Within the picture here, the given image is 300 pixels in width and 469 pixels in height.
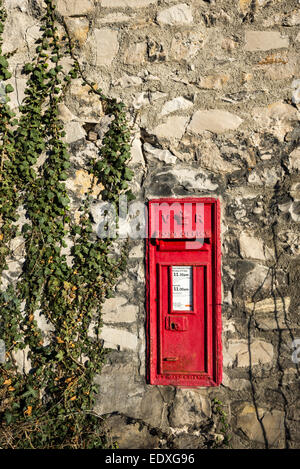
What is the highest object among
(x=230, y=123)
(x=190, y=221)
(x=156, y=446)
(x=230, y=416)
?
(x=230, y=123)

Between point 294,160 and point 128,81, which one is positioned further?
point 128,81

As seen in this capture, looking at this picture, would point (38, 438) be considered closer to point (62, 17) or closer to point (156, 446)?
point (156, 446)

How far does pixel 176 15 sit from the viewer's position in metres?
2.96

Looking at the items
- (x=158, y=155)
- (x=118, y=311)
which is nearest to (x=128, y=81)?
(x=158, y=155)

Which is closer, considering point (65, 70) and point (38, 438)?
point (38, 438)

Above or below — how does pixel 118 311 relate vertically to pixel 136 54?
below

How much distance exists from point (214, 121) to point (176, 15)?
77cm

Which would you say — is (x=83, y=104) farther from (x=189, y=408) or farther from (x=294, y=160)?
(x=189, y=408)

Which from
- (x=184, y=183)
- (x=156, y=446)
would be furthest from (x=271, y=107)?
(x=156, y=446)

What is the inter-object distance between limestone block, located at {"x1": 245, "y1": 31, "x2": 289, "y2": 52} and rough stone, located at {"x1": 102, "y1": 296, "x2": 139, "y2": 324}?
1.90 m

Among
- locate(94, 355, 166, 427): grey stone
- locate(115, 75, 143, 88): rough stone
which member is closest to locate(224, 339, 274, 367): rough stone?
locate(94, 355, 166, 427): grey stone

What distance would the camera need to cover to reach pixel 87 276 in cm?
301

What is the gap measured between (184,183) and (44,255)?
3.57ft

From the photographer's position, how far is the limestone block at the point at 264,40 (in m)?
2.88
